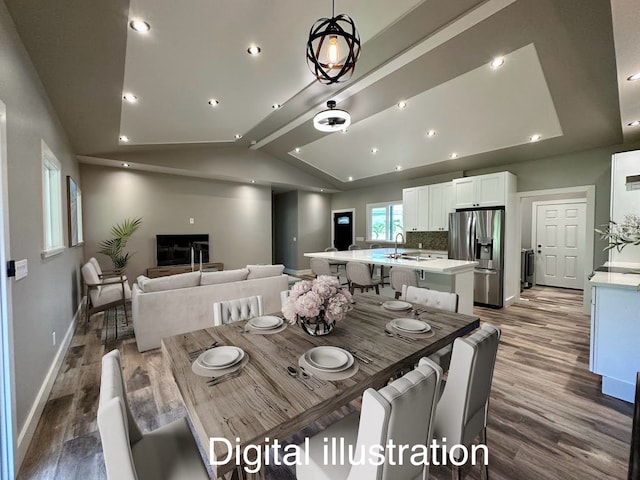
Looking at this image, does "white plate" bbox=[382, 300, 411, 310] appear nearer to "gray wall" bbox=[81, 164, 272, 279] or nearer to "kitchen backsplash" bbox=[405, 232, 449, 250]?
"kitchen backsplash" bbox=[405, 232, 449, 250]

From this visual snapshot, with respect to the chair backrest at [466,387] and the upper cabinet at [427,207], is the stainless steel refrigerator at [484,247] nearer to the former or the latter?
the upper cabinet at [427,207]

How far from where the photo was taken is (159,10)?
211cm

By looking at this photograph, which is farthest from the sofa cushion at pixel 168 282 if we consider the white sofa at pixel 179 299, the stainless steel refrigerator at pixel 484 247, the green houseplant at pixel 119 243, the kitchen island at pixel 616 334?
the stainless steel refrigerator at pixel 484 247

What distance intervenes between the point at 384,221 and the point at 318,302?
648 centimetres

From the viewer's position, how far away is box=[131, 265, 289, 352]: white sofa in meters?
2.99

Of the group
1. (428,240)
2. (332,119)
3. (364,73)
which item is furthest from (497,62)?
(428,240)

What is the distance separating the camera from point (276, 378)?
115 cm

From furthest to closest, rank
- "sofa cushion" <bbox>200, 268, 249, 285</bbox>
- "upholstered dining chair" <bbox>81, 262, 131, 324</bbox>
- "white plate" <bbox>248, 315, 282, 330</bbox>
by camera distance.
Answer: "upholstered dining chair" <bbox>81, 262, 131, 324</bbox>, "sofa cushion" <bbox>200, 268, 249, 285</bbox>, "white plate" <bbox>248, 315, 282, 330</bbox>

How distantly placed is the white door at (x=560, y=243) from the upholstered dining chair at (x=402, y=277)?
551 centimetres

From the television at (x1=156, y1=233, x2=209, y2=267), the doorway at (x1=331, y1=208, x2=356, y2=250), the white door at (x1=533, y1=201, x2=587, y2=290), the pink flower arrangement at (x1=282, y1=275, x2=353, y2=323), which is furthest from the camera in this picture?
the doorway at (x1=331, y1=208, x2=356, y2=250)

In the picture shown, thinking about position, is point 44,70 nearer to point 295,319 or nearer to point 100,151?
point 100,151

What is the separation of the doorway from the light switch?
7274 mm

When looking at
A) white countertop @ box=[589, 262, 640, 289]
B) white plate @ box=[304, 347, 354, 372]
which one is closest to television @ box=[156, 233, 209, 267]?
white plate @ box=[304, 347, 354, 372]

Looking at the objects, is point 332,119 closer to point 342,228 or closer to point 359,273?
point 359,273
